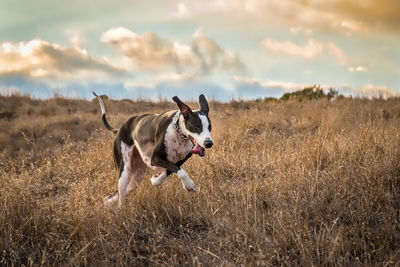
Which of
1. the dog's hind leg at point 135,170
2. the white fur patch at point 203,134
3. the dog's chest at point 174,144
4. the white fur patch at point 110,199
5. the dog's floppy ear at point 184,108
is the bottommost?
the white fur patch at point 110,199

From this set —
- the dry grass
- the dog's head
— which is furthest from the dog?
the dry grass

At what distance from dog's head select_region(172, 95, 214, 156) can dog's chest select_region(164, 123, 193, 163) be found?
0.25m

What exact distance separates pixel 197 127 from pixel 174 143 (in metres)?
0.62

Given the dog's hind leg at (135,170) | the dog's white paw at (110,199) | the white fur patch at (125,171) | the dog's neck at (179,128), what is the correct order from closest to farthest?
the dog's neck at (179,128), the dog's white paw at (110,199), the white fur patch at (125,171), the dog's hind leg at (135,170)

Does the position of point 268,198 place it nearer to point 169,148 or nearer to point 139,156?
point 169,148

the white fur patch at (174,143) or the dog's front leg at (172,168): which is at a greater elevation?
the white fur patch at (174,143)

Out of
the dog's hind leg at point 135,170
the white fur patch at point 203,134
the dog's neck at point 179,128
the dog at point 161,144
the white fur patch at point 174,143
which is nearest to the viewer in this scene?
the white fur patch at point 203,134

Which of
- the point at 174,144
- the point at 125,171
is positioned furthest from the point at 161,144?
the point at 125,171

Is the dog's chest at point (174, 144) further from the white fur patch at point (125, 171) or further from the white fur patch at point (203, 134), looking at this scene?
the white fur patch at point (125, 171)

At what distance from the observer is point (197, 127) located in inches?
179

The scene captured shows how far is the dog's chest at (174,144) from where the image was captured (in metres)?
5.02

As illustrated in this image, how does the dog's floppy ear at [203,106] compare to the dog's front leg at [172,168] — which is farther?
the dog's floppy ear at [203,106]

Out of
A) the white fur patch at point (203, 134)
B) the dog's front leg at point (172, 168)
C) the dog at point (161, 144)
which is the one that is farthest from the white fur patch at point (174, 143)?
the white fur patch at point (203, 134)

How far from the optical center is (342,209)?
189 inches
